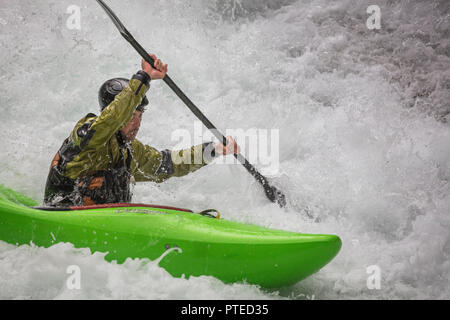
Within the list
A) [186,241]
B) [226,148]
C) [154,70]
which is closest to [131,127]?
[154,70]

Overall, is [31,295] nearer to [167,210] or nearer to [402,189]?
[167,210]

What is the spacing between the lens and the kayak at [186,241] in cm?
231

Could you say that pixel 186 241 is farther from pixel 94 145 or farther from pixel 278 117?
pixel 278 117

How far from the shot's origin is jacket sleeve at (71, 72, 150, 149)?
2.59m

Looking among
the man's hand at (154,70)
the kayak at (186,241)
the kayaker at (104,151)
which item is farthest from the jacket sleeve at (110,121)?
the kayak at (186,241)

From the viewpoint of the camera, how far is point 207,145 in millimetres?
3416

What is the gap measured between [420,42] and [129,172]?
4.82 metres

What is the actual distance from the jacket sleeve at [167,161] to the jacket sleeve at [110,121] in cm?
70

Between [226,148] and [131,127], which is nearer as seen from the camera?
[131,127]

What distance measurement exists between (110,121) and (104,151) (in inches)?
9.9

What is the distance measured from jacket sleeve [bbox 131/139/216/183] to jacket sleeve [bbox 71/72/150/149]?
2.29 ft

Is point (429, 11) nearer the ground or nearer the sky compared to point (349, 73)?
nearer the sky

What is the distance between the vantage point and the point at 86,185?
2779 mm
